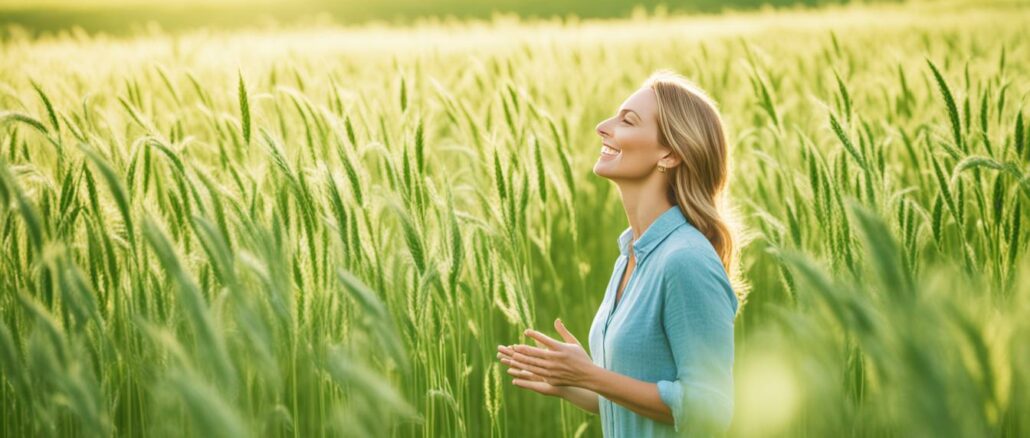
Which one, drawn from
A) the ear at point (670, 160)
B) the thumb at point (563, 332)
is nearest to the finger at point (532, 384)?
the thumb at point (563, 332)

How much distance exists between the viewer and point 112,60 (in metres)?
6.34

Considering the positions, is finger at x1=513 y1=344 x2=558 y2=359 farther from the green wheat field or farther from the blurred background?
the blurred background

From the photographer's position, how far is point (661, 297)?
182 centimetres

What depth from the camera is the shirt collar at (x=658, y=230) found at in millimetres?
1911

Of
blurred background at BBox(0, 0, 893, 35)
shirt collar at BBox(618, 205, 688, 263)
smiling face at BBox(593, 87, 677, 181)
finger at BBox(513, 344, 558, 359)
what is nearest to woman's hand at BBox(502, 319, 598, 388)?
finger at BBox(513, 344, 558, 359)

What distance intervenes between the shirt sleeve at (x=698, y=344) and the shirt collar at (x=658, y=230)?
0.44ft

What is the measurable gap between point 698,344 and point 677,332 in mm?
54

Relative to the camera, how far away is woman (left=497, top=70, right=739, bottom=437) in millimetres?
1734

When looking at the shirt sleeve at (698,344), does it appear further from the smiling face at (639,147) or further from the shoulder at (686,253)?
the smiling face at (639,147)

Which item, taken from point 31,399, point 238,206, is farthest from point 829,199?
point 31,399

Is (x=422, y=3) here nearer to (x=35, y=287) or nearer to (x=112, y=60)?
(x=112, y=60)

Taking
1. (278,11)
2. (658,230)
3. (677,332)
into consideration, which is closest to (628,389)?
(677,332)

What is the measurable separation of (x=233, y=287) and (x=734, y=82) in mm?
5500

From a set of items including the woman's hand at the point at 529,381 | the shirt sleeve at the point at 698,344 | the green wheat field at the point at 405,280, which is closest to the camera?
the green wheat field at the point at 405,280
